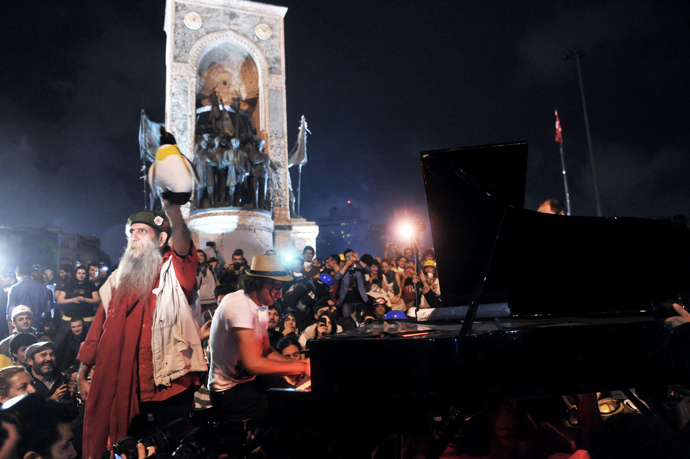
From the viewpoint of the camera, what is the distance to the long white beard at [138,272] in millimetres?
3006

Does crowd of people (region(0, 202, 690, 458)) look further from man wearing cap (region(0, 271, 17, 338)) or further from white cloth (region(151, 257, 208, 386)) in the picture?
man wearing cap (region(0, 271, 17, 338))

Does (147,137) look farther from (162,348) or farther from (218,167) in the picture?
(162,348)

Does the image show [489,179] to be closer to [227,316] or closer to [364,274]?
[227,316]

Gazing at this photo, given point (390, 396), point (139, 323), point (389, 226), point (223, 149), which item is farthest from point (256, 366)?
point (389, 226)

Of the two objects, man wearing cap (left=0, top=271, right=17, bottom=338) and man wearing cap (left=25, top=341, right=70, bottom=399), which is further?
man wearing cap (left=0, top=271, right=17, bottom=338)

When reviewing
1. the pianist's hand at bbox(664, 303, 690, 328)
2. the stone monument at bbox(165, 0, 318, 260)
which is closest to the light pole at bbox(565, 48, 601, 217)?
the stone monument at bbox(165, 0, 318, 260)

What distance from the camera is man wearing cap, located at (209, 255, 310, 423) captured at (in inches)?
116

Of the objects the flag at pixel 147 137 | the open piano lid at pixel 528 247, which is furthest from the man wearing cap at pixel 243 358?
the flag at pixel 147 137

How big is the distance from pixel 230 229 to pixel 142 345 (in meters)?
10.0

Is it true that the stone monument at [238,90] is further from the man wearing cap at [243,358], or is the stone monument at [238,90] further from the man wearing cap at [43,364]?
the man wearing cap at [243,358]

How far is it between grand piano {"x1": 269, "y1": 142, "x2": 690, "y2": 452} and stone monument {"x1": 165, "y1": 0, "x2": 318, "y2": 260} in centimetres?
1116

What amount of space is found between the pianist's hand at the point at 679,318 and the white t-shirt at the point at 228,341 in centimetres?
266

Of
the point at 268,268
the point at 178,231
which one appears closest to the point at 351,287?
the point at 268,268

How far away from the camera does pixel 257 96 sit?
19844 millimetres
